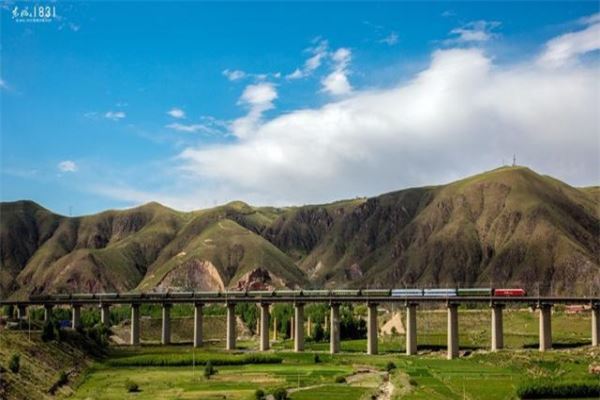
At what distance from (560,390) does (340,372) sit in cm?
3230

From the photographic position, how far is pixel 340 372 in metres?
95.4

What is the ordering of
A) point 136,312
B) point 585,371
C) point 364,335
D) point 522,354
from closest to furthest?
point 585,371
point 522,354
point 136,312
point 364,335

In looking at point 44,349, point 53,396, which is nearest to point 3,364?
point 53,396

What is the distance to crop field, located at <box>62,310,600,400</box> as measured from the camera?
250 feet

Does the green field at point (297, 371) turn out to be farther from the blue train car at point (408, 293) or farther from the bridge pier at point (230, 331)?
the blue train car at point (408, 293)

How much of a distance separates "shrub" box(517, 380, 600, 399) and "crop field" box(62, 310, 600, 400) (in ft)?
3.18

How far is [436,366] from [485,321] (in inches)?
2316

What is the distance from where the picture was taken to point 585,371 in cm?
8131

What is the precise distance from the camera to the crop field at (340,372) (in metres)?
76.3

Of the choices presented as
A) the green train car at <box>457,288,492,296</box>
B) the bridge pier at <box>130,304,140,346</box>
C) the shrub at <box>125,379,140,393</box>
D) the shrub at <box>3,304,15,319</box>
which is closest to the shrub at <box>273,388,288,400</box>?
the shrub at <box>125,379,140,393</box>

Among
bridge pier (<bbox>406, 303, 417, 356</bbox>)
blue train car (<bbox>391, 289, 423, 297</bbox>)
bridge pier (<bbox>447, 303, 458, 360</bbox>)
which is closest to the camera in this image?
bridge pier (<bbox>447, 303, 458, 360</bbox>)

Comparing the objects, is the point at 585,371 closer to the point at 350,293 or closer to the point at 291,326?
the point at 350,293

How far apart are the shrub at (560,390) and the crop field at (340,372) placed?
0.97 meters

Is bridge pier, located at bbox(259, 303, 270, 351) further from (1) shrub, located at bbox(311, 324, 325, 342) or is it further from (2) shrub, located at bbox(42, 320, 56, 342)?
(2) shrub, located at bbox(42, 320, 56, 342)
